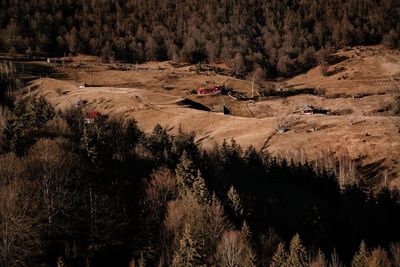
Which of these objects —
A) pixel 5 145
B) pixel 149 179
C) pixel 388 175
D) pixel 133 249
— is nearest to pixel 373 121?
pixel 388 175

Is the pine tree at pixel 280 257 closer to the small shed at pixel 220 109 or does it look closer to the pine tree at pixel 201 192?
the pine tree at pixel 201 192

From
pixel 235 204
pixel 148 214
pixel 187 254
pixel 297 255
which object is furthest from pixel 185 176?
pixel 297 255

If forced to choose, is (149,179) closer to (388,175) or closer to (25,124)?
(25,124)

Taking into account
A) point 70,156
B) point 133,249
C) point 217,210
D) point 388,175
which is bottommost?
point 388,175

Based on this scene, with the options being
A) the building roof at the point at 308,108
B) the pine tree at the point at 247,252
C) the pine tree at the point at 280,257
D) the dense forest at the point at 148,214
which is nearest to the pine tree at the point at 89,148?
the dense forest at the point at 148,214

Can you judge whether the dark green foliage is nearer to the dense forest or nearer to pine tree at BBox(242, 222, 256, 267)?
the dense forest

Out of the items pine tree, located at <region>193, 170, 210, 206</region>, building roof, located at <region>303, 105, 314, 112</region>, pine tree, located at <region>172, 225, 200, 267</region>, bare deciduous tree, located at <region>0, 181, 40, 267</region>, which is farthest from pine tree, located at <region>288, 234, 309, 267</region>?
building roof, located at <region>303, 105, 314, 112</region>

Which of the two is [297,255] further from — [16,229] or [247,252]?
[16,229]

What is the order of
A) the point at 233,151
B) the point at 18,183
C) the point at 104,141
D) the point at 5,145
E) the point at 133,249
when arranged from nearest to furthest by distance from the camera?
the point at 18,183 → the point at 133,249 → the point at 5,145 → the point at 104,141 → the point at 233,151
